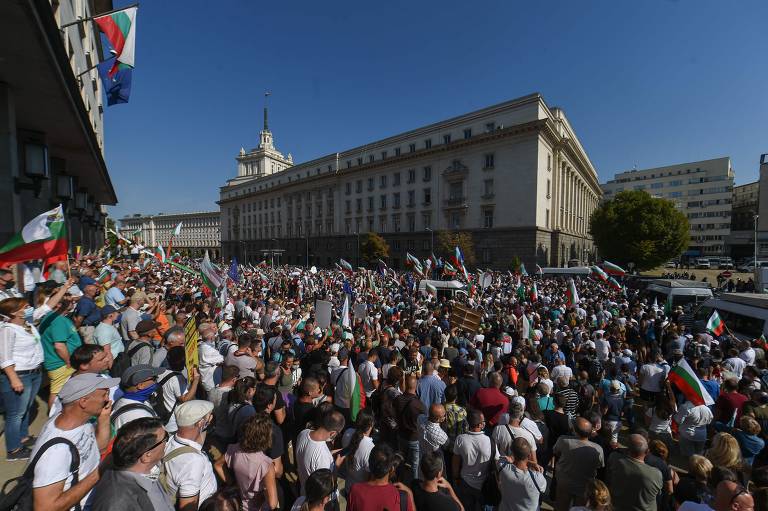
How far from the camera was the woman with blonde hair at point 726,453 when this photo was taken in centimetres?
347

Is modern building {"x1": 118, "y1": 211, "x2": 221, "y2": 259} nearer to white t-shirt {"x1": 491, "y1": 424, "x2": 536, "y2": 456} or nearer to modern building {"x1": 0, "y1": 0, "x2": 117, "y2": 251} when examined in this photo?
modern building {"x1": 0, "y1": 0, "x2": 117, "y2": 251}

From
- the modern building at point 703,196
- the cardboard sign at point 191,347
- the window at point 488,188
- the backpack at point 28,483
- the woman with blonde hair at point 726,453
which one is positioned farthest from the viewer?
the modern building at point 703,196

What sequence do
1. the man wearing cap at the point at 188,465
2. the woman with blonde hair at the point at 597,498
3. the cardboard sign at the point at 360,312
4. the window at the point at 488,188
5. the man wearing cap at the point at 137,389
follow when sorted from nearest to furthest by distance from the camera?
the man wearing cap at the point at 188,465 → the woman with blonde hair at the point at 597,498 → the man wearing cap at the point at 137,389 → the cardboard sign at the point at 360,312 → the window at the point at 488,188

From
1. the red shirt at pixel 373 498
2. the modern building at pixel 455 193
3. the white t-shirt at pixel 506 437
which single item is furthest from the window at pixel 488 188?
the red shirt at pixel 373 498

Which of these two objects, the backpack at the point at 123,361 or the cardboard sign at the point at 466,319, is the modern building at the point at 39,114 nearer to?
the backpack at the point at 123,361

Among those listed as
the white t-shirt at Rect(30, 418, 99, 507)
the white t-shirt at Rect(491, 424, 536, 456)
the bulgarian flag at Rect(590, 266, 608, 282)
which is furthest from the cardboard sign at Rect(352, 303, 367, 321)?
the bulgarian flag at Rect(590, 266, 608, 282)

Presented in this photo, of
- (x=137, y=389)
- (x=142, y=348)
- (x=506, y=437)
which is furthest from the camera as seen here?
(x=142, y=348)

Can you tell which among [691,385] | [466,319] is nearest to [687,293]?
[466,319]

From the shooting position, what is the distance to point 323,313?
877 centimetres

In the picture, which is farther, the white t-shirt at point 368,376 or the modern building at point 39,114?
the white t-shirt at point 368,376

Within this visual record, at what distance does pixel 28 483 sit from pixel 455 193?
45026mm

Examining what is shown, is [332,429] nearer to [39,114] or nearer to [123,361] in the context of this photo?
[123,361]

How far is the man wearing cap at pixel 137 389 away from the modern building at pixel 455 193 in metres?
38.7

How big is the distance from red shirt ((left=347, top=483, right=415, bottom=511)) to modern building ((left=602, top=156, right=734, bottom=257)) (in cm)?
9076
